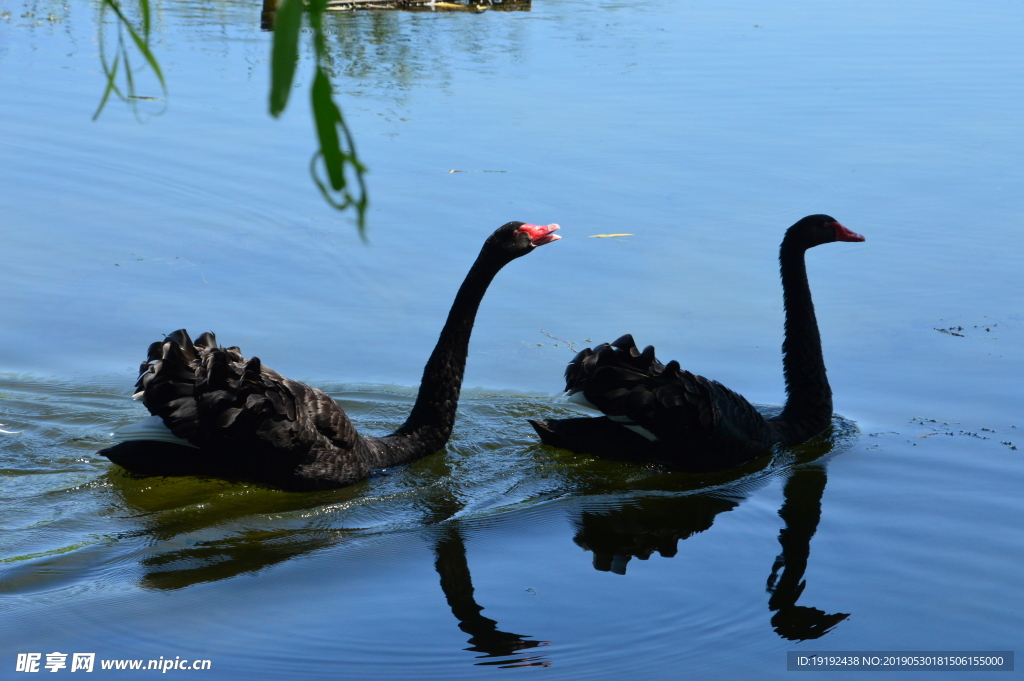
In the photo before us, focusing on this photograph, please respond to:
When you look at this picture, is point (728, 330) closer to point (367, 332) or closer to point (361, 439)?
point (367, 332)

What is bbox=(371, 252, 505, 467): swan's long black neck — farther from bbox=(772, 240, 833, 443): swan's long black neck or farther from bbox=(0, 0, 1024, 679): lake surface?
bbox=(772, 240, 833, 443): swan's long black neck

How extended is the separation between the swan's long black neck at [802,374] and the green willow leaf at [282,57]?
17.1 feet

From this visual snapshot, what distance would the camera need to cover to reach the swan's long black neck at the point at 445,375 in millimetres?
5625

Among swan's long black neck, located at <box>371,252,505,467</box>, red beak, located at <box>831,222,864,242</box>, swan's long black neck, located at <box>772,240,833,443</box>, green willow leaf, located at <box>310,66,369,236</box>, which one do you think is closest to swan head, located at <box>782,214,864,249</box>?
red beak, located at <box>831,222,864,242</box>

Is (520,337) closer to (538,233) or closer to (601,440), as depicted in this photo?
(601,440)

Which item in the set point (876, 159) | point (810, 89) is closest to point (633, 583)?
point (876, 159)

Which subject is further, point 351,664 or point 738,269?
point 738,269

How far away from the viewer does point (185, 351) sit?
5156 millimetres

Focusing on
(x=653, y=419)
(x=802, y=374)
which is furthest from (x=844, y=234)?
(x=653, y=419)

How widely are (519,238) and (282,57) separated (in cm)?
433

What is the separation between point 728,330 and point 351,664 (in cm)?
432

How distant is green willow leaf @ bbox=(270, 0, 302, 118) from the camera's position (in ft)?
3.75

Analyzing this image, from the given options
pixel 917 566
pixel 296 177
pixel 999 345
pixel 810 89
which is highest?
pixel 810 89

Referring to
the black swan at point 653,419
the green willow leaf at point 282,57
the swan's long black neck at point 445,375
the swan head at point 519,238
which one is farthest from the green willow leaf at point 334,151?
the black swan at point 653,419
